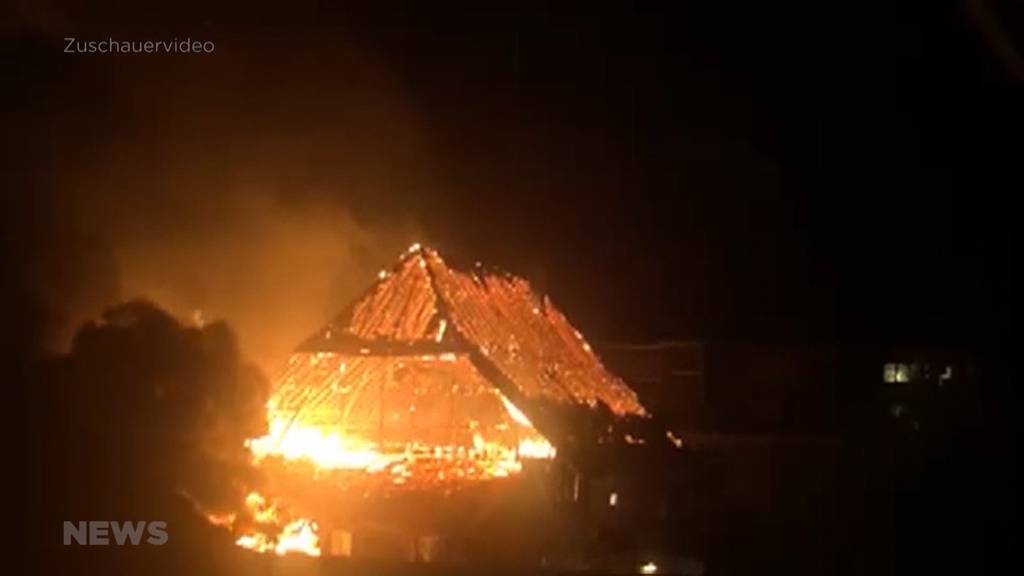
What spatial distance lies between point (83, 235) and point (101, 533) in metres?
5.83

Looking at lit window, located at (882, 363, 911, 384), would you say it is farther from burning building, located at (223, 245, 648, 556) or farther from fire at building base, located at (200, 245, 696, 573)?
burning building, located at (223, 245, 648, 556)

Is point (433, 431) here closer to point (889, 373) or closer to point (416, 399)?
point (416, 399)

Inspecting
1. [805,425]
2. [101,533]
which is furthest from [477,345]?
[805,425]

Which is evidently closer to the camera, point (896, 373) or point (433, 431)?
point (433, 431)

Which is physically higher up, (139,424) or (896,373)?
(896,373)

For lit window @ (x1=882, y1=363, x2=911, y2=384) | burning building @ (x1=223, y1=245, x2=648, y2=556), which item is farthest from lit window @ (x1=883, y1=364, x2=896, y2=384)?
burning building @ (x1=223, y1=245, x2=648, y2=556)

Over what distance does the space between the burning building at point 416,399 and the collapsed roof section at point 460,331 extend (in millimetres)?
10

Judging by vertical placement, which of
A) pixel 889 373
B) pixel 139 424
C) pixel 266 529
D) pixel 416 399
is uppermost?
pixel 889 373

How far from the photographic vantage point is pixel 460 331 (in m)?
9.42

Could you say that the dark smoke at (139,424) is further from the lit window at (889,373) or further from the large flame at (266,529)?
the lit window at (889,373)

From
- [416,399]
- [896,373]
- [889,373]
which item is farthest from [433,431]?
[896,373]

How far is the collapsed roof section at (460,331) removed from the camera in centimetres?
941

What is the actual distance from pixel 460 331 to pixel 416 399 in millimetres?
748

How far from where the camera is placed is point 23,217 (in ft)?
37.1
